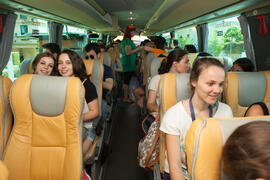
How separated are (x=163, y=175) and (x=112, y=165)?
5.09 feet

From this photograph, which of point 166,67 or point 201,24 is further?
point 201,24

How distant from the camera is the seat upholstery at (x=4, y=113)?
1.96 m

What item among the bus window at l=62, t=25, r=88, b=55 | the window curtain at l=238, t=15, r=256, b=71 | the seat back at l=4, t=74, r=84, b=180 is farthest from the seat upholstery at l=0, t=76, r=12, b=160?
the bus window at l=62, t=25, r=88, b=55

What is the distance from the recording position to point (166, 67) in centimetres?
302

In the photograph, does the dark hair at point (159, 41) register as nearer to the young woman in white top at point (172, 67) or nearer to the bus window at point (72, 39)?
the young woman in white top at point (172, 67)

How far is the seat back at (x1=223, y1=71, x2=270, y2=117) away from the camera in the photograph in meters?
2.29

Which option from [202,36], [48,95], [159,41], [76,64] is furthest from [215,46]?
[48,95]

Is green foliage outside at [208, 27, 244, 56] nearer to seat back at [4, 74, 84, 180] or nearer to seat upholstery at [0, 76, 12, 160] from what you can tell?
seat back at [4, 74, 84, 180]

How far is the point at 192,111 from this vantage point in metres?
1.66

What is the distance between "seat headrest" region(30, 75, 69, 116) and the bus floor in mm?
1509

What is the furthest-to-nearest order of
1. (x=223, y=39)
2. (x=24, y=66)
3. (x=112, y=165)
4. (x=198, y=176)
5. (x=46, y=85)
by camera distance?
(x=223, y=39)
(x=24, y=66)
(x=112, y=165)
(x=46, y=85)
(x=198, y=176)

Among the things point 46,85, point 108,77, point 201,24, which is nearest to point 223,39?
point 201,24

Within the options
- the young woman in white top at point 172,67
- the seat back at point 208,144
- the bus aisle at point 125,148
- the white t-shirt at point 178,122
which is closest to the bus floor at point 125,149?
the bus aisle at point 125,148

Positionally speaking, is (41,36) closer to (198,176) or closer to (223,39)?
(223,39)
